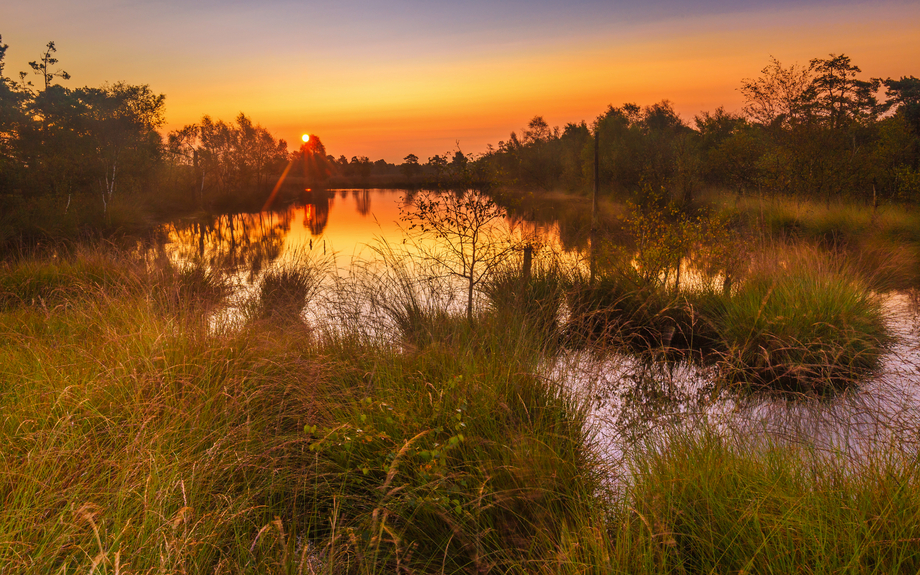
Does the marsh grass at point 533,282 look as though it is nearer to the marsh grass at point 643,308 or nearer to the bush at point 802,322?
the marsh grass at point 643,308

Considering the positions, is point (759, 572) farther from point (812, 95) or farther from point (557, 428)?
point (812, 95)

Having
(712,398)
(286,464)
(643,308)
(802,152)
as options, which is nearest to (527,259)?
(643,308)

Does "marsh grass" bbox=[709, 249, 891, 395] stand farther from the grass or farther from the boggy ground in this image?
the grass

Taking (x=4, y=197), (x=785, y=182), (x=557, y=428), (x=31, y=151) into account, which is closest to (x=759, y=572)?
(x=557, y=428)

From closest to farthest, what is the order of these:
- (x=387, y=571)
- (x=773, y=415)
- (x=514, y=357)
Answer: (x=387, y=571), (x=514, y=357), (x=773, y=415)

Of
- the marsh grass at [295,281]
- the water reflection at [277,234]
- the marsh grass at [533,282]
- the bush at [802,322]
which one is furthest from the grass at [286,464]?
the water reflection at [277,234]

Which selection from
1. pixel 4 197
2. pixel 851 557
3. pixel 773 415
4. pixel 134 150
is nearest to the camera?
pixel 851 557

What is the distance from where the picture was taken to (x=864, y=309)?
22.2 ft

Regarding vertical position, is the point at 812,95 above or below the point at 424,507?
above

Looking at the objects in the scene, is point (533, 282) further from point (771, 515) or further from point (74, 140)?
point (74, 140)

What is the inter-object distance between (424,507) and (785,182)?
62.2 feet

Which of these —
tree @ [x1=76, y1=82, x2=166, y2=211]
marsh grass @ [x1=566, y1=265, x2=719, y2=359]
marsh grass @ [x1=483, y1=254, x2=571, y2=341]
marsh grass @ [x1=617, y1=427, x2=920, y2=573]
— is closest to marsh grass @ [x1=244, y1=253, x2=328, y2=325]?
marsh grass @ [x1=483, y1=254, x2=571, y2=341]

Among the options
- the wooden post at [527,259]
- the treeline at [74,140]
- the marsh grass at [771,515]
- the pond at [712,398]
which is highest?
the treeline at [74,140]

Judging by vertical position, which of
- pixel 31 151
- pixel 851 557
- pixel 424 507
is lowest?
pixel 424 507
